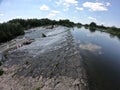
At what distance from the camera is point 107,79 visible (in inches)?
649

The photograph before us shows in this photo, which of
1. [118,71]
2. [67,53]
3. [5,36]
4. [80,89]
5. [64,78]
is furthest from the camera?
[5,36]

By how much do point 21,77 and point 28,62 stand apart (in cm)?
373

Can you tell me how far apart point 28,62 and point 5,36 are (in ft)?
97.9

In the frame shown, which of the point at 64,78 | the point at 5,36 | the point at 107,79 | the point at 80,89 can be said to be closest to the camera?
the point at 80,89

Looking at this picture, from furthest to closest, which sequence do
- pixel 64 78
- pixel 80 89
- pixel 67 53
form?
1. pixel 67 53
2. pixel 64 78
3. pixel 80 89

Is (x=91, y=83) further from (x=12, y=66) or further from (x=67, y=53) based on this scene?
(x=12, y=66)

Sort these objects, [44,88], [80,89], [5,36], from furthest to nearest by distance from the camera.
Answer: [5,36]
[44,88]
[80,89]

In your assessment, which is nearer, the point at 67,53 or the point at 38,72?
the point at 38,72

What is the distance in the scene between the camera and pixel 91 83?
1445 cm

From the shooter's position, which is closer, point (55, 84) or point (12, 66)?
point (55, 84)

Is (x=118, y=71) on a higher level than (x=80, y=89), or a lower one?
lower

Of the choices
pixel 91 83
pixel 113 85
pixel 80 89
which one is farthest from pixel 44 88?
pixel 113 85

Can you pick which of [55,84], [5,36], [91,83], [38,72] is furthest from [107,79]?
[5,36]

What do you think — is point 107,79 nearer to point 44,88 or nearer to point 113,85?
point 113,85
